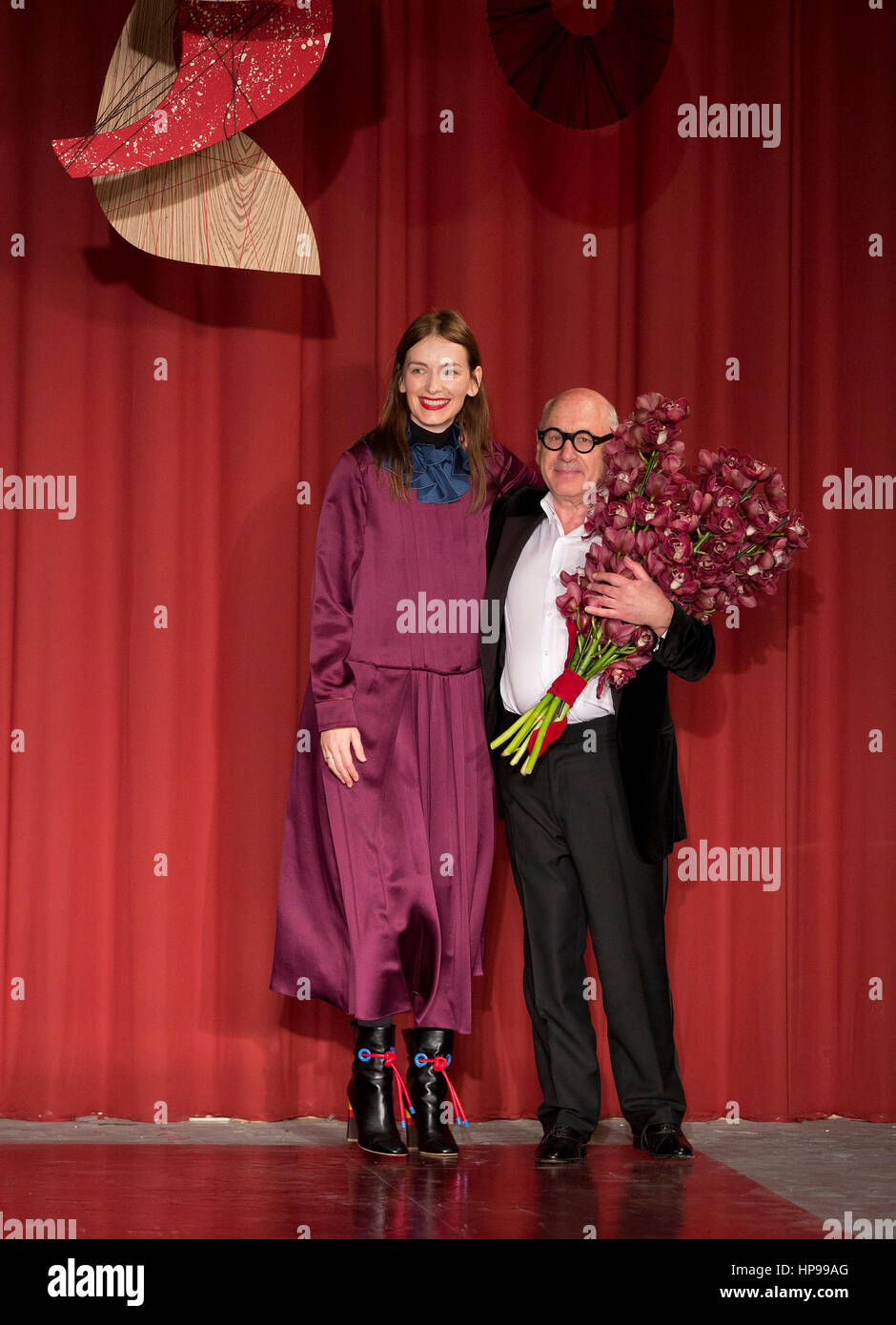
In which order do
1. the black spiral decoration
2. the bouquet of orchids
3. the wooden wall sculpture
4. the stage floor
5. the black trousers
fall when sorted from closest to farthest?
the stage floor, the bouquet of orchids, the black trousers, the wooden wall sculpture, the black spiral decoration

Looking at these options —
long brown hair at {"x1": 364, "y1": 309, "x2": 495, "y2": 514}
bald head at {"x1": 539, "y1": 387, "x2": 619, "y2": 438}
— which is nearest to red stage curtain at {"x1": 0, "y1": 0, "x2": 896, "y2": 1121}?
long brown hair at {"x1": 364, "y1": 309, "x2": 495, "y2": 514}

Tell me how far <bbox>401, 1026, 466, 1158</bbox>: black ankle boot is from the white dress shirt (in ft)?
2.59

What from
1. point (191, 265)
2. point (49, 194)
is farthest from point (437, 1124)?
point (49, 194)

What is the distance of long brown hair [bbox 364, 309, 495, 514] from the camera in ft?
10.2

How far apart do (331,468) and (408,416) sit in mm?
529

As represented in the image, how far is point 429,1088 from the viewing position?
306 cm

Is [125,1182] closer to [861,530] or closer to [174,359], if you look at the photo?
[174,359]

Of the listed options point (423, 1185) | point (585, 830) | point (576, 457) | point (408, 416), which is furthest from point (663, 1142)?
point (408, 416)

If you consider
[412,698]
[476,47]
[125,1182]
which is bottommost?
[125,1182]

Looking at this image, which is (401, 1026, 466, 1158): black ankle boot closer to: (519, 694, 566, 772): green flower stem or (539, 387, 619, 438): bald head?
(519, 694, 566, 772): green flower stem

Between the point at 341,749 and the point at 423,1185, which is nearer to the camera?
the point at 423,1185

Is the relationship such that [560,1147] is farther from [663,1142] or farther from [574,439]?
[574,439]

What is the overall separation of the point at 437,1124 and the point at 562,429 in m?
1.62

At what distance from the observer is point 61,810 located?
139 inches
